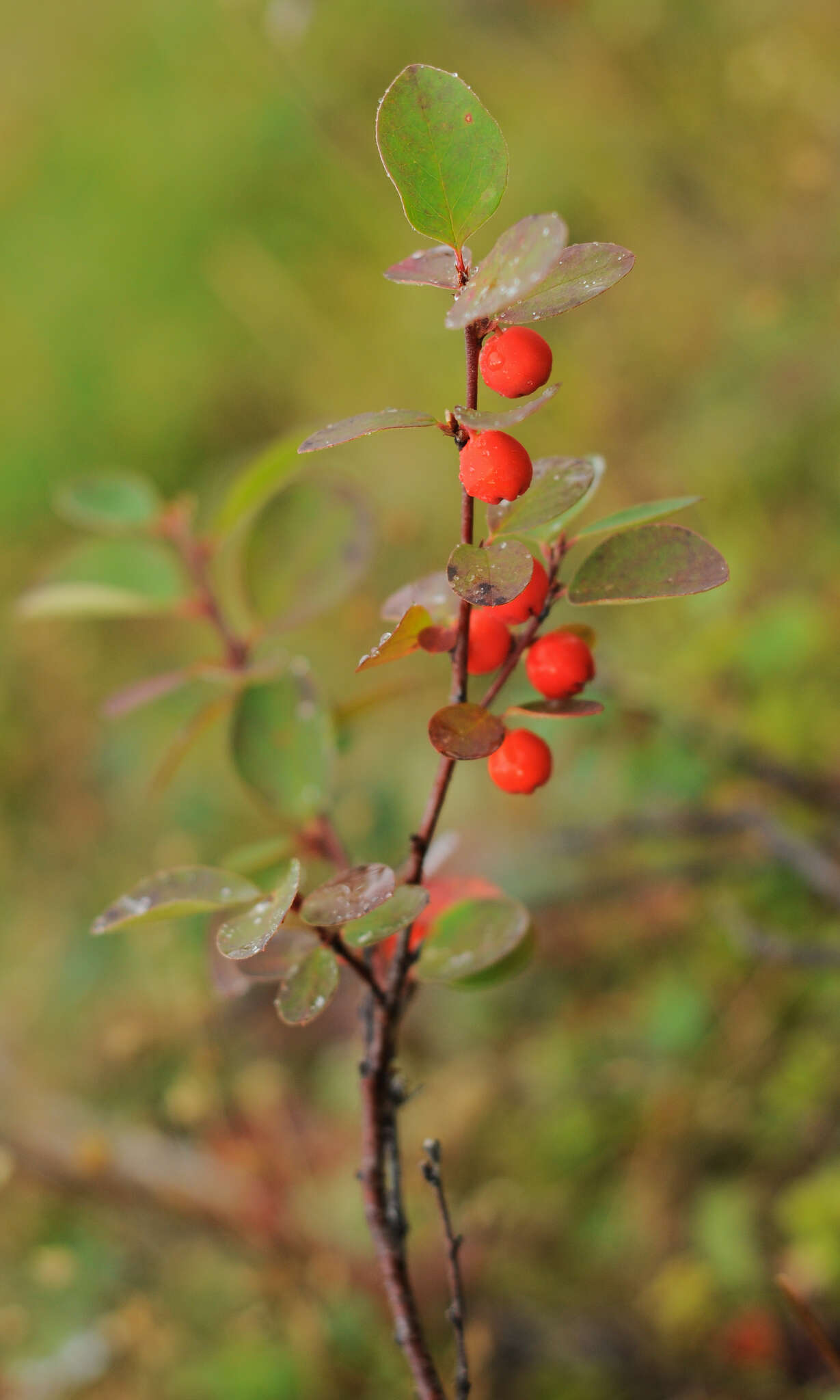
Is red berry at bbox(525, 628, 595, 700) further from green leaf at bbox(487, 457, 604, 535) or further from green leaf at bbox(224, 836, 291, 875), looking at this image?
green leaf at bbox(224, 836, 291, 875)

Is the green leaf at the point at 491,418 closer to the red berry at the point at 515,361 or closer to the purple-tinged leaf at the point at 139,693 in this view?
the red berry at the point at 515,361

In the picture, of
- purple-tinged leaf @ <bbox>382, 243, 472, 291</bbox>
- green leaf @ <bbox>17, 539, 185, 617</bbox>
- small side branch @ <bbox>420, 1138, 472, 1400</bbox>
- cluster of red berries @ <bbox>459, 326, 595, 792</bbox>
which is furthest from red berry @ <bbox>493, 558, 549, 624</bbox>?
green leaf @ <bbox>17, 539, 185, 617</bbox>

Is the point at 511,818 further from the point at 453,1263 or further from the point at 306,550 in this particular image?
the point at 453,1263

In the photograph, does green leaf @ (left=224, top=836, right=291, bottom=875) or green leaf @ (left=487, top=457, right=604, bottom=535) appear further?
green leaf @ (left=224, top=836, right=291, bottom=875)

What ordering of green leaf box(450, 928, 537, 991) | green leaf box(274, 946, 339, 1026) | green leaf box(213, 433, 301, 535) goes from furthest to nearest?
1. green leaf box(213, 433, 301, 535)
2. green leaf box(450, 928, 537, 991)
3. green leaf box(274, 946, 339, 1026)

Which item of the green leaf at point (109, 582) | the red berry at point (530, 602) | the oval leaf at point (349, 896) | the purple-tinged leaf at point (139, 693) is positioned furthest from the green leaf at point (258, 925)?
the green leaf at point (109, 582)

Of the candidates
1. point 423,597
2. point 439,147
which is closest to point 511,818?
point 423,597
